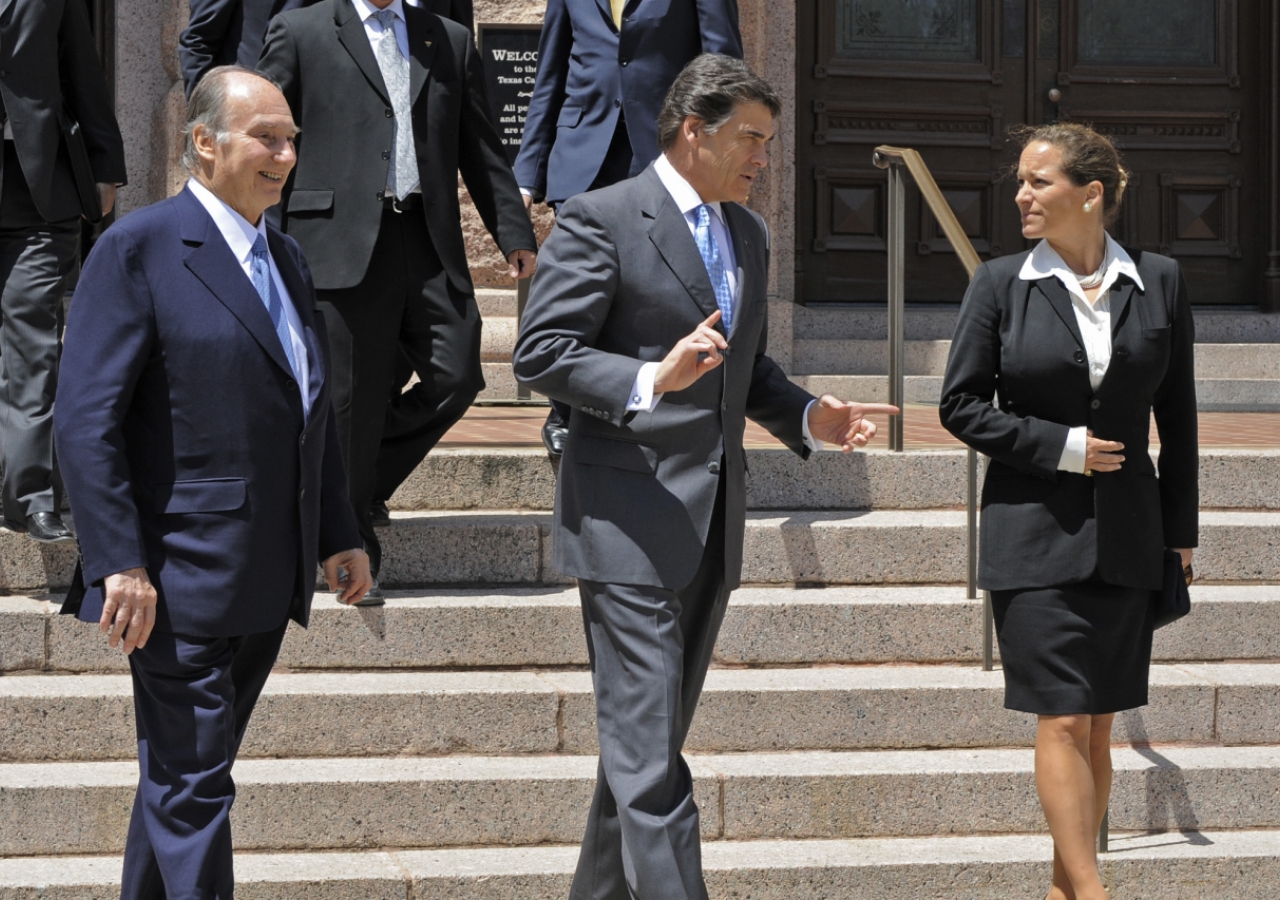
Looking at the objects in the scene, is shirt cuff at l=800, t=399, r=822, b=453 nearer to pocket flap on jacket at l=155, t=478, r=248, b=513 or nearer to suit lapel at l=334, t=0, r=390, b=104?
pocket flap on jacket at l=155, t=478, r=248, b=513

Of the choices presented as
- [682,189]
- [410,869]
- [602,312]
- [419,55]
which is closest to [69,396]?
[602,312]

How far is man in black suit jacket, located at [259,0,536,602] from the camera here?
5.42m

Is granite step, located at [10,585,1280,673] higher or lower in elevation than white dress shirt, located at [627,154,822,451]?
lower

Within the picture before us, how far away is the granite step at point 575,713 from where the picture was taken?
4895 mm

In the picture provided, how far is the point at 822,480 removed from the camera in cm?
626

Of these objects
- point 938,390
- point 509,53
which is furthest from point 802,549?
point 509,53

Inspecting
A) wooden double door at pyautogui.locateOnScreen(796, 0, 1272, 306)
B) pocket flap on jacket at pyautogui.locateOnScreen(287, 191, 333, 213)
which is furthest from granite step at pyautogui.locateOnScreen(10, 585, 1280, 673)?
wooden double door at pyautogui.locateOnScreen(796, 0, 1272, 306)

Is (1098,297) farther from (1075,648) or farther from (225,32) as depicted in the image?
(225,32)

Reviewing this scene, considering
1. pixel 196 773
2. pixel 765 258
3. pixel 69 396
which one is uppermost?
pixel 765 258

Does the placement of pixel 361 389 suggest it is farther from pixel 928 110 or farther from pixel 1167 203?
pixel 1167 203

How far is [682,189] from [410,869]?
1.86 metres

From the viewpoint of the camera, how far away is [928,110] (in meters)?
10.1

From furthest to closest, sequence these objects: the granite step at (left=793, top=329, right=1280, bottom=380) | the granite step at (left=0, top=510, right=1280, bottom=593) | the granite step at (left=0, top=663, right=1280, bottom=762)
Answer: the granite step at (left=793, top=329, right=1280, bottom=380), the granite step at (left=0, top=510, right=1280, bottom=593), the granite step at (left=0, top=663, right=1280, bottom=762)

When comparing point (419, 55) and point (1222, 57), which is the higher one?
point (1222, 57)
